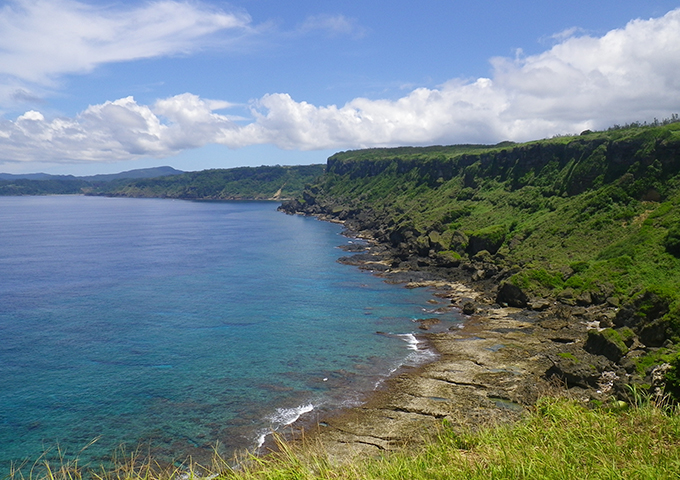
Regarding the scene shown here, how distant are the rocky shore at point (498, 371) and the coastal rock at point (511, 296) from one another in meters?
0.14

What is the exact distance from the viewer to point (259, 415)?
38625 millimetres

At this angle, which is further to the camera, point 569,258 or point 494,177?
point 494,177

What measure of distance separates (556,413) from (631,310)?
128 ft

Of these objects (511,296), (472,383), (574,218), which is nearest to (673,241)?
(511,296)

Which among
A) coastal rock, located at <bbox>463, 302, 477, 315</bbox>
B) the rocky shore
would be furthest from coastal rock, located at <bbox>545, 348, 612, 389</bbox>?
coastal rock, located at <bbox>463, 302, 477, 315</bbox>

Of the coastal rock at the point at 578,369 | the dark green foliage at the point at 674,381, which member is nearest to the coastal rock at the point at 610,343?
the coastal rock at the point at 578,369

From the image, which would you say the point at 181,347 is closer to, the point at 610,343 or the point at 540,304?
the point at 610,343

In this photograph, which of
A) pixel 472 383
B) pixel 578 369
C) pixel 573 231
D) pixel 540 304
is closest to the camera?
pixel 578 369

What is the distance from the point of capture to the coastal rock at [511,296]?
215 ft

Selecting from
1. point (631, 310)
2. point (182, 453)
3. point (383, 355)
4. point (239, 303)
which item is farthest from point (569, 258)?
point (182, 453)

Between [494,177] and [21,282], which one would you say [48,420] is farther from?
[494,177]

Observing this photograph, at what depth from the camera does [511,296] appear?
220ft

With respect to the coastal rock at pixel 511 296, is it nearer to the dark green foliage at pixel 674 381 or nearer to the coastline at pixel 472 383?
the coastline at pixel 472 383

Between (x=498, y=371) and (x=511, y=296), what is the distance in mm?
23932
